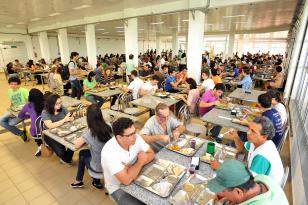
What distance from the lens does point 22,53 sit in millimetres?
16797

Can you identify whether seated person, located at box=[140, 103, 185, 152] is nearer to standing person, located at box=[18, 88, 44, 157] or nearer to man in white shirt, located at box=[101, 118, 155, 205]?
man in white shirt, located at box=[101, 118, 155, 205]

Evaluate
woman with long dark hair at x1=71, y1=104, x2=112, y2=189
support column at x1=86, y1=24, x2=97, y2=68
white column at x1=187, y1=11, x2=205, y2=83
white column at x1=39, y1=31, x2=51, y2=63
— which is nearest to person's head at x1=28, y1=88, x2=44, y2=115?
woman with long dark hair at x1=71, y1=104, x2=112, y2=189

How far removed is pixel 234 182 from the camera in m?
1.14

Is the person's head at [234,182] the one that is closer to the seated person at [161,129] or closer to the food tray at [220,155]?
the food tray at [220,155]

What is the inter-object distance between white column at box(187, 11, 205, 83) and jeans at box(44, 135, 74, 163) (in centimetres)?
579

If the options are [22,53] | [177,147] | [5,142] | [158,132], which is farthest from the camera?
[22,53]

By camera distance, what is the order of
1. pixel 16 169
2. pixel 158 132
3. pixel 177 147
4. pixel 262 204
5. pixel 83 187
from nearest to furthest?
pixel 262 204 → pixel 177 147 → pixel 158 132 → pixel 83 187 → pixel 16 169

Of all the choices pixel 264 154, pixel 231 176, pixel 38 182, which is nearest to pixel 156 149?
pixel 264 154

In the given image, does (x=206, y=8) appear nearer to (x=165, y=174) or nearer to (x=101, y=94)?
(x=101, y=94)

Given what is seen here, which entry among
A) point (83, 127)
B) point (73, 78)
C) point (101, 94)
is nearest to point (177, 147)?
point (83, 127)

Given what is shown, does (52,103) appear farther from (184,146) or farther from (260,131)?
(260,131)

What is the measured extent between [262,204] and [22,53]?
20.7 m

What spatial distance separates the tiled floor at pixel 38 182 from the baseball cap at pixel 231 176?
6.44 feet

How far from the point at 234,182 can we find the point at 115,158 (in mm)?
1055
